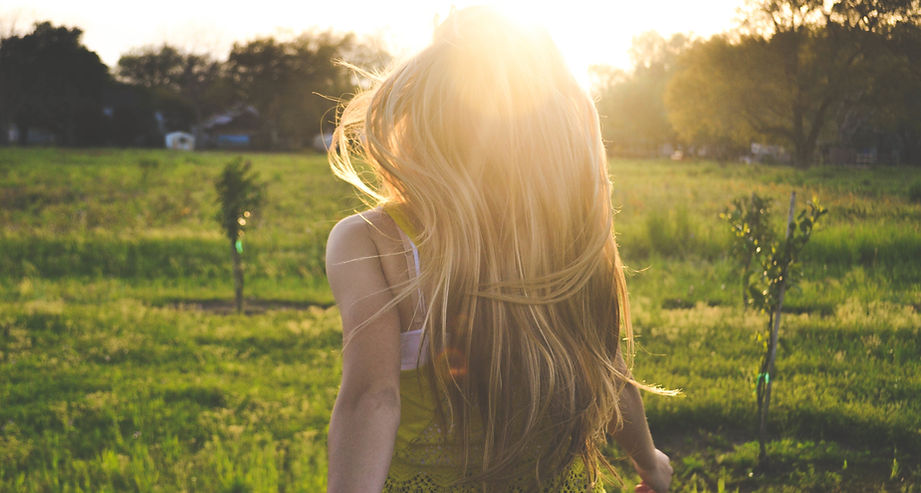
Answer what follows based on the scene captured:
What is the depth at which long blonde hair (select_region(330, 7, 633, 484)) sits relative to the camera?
4.72ft

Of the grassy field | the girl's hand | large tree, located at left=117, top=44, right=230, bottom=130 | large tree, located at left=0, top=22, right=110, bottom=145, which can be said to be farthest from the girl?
large tree, located at left=117, top=44, right=230, bottom=130

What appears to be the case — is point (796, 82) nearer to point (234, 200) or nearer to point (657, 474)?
point (657, 474)

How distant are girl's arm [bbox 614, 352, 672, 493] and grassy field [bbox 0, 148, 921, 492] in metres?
1.10

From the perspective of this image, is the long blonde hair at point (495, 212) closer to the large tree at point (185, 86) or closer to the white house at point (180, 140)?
the white house at point (180, 140)

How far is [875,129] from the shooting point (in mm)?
3471

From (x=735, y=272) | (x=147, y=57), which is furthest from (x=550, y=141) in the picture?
(x=147, y=57)

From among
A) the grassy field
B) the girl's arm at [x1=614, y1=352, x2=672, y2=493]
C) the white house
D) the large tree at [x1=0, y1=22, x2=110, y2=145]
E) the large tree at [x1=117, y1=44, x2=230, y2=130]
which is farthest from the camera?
the large tree at [x1=117, y1=44, x2=230, y2=130]

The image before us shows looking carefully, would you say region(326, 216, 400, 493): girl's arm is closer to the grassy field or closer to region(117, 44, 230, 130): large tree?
the grassy field

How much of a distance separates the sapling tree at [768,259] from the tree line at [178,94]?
3854cm

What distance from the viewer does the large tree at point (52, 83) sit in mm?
31688

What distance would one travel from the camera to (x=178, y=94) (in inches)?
2571

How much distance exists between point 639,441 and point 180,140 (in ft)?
209

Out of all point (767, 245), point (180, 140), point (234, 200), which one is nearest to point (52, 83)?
point (180, 140)

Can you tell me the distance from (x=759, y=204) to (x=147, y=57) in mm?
78232
